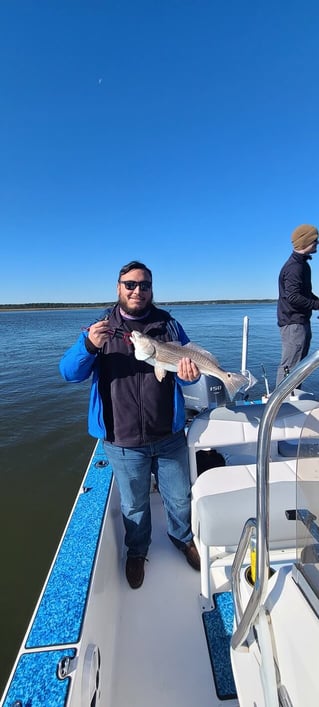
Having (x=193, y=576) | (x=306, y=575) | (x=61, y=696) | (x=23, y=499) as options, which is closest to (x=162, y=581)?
(x=193, y=576)

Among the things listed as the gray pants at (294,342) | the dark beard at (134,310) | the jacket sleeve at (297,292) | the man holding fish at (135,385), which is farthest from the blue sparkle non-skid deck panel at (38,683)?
the jacket sleeve at (297,292)

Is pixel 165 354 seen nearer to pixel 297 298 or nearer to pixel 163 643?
pixel 163 643

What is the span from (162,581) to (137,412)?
1.50 meters

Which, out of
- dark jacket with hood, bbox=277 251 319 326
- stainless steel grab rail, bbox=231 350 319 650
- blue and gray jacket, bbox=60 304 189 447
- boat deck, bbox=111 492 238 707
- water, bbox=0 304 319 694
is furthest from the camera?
dark jacket with hood, bbox=277 251 319 326

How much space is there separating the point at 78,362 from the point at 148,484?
1.15 metres

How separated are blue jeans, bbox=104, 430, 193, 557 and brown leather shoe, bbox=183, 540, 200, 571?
0.05 m

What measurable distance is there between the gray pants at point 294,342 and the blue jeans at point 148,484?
2717mm

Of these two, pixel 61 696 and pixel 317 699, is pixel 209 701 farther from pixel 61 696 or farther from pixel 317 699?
pixel 317 699

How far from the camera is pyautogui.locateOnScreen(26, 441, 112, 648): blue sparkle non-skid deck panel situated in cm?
155

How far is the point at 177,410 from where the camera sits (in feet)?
8.26

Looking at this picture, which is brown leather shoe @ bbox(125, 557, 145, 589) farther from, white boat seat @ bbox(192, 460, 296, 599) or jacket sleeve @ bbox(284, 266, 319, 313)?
jacket sleeve @ bbox(284, 266, 319, 313)

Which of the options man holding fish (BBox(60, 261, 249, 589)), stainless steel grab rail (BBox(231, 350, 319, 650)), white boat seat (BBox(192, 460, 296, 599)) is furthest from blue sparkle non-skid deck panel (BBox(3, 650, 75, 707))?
man holding fish (BBox(60, 261, 249, 589))

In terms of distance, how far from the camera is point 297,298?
456cm

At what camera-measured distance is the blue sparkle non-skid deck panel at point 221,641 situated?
199 centimetres
